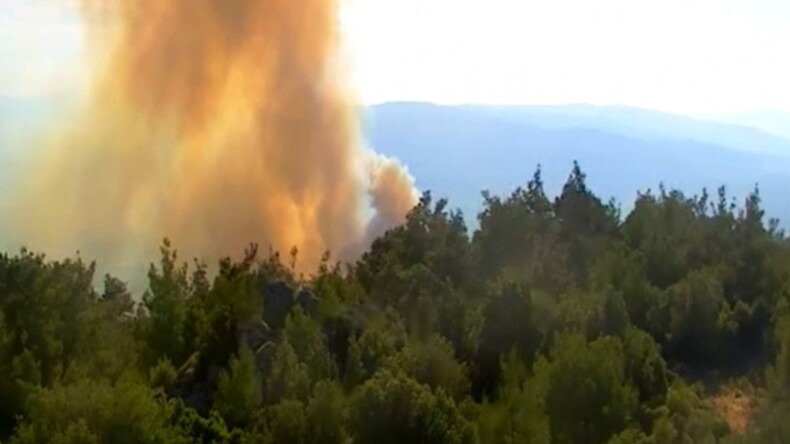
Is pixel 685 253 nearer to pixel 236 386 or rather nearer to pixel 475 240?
pixel 475 240

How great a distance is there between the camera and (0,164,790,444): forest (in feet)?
65.8

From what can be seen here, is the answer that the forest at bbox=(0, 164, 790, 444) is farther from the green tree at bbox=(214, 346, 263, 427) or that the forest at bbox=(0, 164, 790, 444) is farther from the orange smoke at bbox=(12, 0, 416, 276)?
the orange smoke at bbox=(12, 0, 416, 276)

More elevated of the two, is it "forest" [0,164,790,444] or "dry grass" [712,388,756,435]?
"forest" [0,164,790,444]

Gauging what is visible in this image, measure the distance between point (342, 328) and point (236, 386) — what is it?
15.5ft

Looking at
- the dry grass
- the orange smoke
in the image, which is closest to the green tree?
the dry grass

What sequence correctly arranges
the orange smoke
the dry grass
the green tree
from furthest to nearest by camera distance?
the orange smoke, the dry grass, the green tree

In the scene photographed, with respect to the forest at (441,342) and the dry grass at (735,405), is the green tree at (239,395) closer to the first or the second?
the forest at (441,342)

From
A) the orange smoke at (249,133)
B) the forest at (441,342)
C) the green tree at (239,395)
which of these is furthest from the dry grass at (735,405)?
the orange smoke at (249,133)

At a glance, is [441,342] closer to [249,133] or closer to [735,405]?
[735,405]

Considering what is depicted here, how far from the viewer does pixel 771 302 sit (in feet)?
99.3

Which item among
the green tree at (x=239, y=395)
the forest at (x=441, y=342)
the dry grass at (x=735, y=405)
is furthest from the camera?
the dry grass at (x=735, y=405)

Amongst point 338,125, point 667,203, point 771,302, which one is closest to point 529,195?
point 667,203

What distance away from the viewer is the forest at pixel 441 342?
2006 cm

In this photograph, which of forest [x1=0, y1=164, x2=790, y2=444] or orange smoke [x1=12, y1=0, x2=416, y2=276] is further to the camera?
orange smoke [x1=12, y1=0, x2=416, y2=276]
